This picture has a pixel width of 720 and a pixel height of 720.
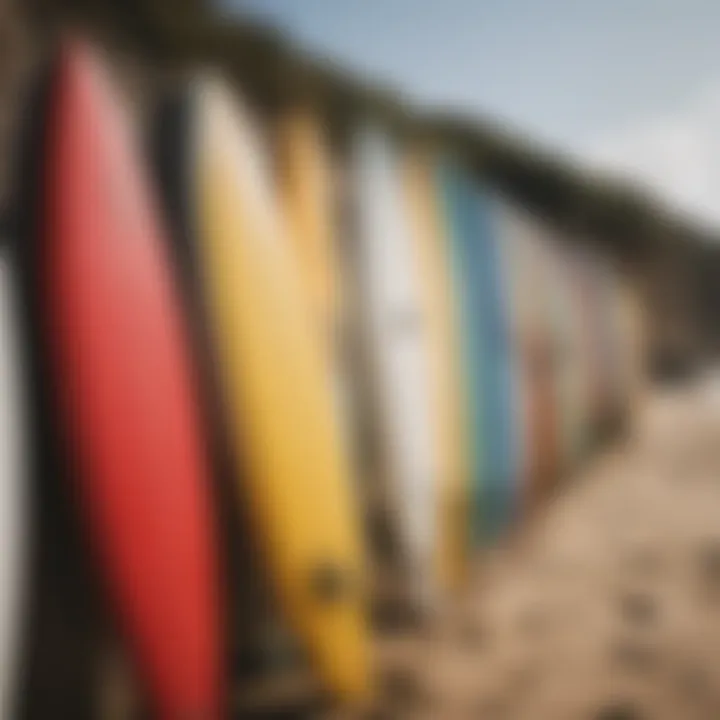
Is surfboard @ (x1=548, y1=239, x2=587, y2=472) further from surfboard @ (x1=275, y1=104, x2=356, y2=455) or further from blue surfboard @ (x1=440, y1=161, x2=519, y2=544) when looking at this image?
surfboard @ (x1=275, y1=104, x2=356, y2=455)

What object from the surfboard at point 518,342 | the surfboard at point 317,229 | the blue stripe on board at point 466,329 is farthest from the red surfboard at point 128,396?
the surfboard at point 518,342

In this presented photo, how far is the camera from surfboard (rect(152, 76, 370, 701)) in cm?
94

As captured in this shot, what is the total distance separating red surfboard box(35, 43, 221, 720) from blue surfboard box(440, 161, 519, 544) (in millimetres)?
548

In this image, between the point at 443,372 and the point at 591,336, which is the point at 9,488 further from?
the point at 591,336

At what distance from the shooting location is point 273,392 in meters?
0.97

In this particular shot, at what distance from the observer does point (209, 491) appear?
89 centimetres

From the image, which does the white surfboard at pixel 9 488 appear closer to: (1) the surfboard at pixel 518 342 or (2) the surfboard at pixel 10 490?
(2) the surfboard at pixel 10 490

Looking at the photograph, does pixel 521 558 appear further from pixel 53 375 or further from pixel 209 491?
pixel 53 375

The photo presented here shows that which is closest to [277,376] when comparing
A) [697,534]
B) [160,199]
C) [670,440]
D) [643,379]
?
[160,199]

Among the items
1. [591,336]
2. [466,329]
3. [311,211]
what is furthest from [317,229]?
[591,336]

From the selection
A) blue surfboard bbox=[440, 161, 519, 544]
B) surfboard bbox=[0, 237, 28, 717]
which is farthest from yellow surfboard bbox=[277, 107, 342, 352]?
surfboard bbox=[0, 237, 28, 717]

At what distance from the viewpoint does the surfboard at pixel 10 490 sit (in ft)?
2.37

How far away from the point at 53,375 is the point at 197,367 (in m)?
0.17

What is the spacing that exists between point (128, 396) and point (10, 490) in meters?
0.14
